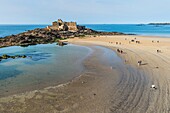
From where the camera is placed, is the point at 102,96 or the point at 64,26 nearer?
the point at 102,96

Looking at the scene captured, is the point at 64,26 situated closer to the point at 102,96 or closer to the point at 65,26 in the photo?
the point at 65,26

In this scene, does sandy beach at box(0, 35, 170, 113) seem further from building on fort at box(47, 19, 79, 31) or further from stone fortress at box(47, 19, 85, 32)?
building on fort at box(47, 19, 79, 31)

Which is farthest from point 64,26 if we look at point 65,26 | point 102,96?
point 102,96

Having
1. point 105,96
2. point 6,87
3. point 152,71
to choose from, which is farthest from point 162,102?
point 6,87

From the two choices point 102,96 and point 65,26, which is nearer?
point 102,96

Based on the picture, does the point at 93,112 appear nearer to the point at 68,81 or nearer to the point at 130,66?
the point at 68,81

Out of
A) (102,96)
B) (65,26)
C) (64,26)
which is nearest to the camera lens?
(102,96)

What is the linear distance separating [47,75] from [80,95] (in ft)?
27.1

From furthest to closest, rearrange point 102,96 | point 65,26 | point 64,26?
point 65,26 → point 64,26 → point 102,96

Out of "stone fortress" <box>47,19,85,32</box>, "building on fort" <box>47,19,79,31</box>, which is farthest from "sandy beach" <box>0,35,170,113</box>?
"building on fort" <box>47,19,79,31</box>

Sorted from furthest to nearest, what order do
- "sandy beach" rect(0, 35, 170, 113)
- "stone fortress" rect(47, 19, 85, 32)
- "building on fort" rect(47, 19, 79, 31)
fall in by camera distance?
"building on fort" rect(47, 19, 79, 31)
"stone fortress" rect(47, 19, 85, 32)
"sandy beach" rect(0, 35, 170, 113)

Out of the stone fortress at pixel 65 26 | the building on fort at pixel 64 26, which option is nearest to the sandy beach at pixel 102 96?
the stone fortress at pixel 65 26

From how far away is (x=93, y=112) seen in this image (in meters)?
15.1

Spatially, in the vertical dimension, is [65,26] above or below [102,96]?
above
